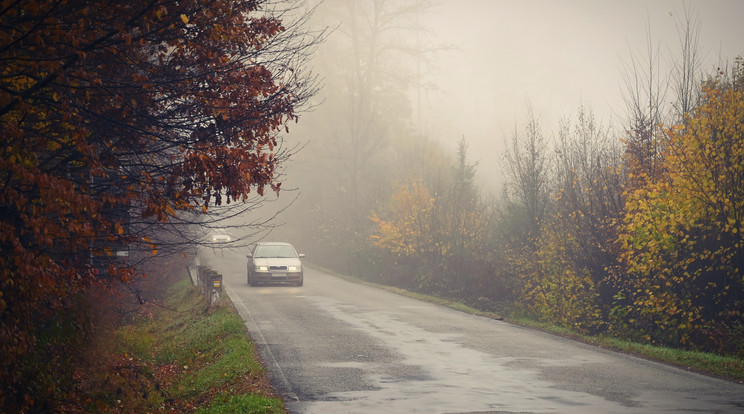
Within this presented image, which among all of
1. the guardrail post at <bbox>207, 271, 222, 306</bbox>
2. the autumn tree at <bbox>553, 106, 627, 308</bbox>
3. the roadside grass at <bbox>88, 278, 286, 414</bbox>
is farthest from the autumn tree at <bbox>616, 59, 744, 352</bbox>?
the guardrail post at <bbox>207, 271, 222, 306</bbox>

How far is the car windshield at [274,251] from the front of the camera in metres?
30.9

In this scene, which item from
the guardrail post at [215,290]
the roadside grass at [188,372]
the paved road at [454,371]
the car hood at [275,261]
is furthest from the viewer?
the car hood at [275,261]

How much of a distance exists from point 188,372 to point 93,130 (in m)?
7.25

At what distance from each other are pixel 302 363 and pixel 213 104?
18.4 feet

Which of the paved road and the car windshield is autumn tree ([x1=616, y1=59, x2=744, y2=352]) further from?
the car windshield

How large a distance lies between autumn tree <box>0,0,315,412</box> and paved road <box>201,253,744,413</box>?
3.15m

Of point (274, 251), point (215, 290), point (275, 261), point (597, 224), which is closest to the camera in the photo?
point (215, 290)

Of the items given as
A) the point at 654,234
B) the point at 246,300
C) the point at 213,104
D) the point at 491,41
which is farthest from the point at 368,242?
the point at 491,41

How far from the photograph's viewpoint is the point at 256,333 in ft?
54.0

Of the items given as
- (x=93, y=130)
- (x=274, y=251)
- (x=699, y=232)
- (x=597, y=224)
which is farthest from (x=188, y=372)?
(x=274, y=251)

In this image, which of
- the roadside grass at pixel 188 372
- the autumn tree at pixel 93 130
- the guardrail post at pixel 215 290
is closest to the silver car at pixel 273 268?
the guardrail post at pixel 215 290

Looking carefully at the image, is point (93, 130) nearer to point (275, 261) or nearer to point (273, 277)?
point (273, 277)

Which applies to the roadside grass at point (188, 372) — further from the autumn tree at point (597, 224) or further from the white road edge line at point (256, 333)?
the autumn tree at point (597, 224)

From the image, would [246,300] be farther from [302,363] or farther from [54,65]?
[54,65]
